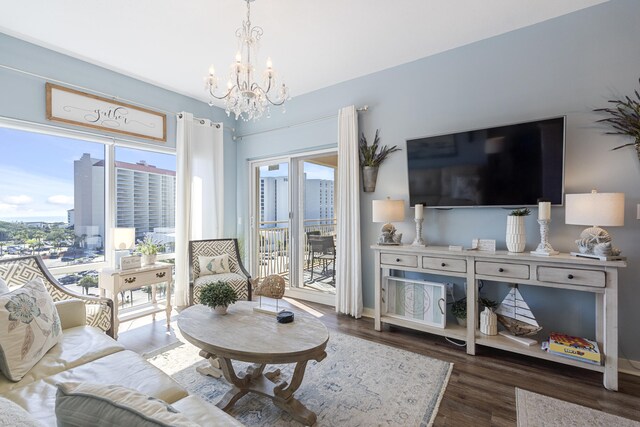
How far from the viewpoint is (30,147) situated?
3.02 meters

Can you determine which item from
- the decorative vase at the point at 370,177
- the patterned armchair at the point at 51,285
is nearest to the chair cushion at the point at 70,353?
the patterned armchair at the point at 51,285

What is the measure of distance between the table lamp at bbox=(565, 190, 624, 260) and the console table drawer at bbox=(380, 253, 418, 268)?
1240 mm

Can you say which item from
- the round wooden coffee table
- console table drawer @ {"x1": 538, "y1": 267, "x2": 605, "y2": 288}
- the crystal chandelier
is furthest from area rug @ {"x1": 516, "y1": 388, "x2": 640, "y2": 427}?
the crystal chandelier

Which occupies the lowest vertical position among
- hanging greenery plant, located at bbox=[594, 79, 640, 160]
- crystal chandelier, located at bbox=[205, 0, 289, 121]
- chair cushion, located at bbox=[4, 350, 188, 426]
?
chair cushion, located at bbox=[4, 350, 188, 426]

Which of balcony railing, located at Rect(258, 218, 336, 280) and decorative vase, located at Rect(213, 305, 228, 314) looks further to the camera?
balcony railing, located at Rect(258, 218, 336, 280)

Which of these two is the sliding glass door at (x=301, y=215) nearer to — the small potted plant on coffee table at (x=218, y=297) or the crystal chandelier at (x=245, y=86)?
the crystal chandelier at (x=245, y=86)

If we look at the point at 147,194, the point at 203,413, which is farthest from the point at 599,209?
the point at 147,194

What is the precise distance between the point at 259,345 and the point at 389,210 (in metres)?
1.96

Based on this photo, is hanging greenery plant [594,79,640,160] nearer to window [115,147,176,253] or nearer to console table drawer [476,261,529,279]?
console table drawer [476,261,529,279]

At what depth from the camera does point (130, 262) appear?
121 inches

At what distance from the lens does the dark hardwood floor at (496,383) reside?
1.83 m

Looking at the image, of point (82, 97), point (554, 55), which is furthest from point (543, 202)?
point (82, 97)

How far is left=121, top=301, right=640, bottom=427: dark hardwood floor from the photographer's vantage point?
1.83 m

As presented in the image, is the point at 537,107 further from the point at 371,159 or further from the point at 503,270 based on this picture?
the point at 371,159
